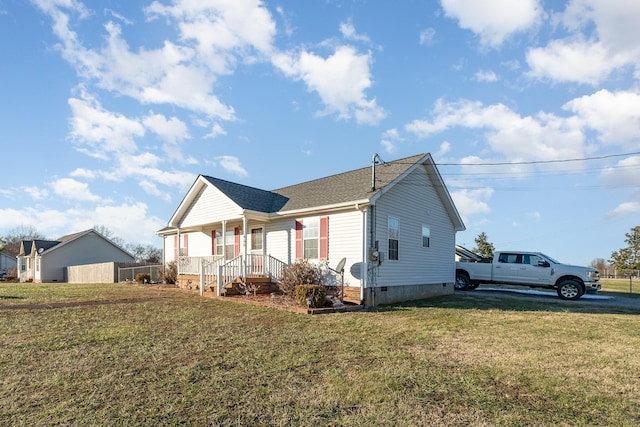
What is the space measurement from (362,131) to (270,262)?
6.83 metres

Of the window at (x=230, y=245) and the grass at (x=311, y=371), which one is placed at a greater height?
the window at (x=230, y=245)

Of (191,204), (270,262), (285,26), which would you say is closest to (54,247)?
(191,204)

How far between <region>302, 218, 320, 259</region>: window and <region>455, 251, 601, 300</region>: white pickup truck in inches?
356

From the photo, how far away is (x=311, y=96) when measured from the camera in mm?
14438

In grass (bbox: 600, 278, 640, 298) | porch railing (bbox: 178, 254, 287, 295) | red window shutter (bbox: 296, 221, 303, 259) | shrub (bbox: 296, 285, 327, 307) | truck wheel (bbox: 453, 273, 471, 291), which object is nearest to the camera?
shrub (bbox: 296, 285, 327, 307)

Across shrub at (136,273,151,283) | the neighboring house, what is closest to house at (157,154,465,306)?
shrub at (136,273,151,283)

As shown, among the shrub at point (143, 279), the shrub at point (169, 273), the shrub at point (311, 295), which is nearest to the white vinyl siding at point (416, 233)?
the shrub at point (311, 295)

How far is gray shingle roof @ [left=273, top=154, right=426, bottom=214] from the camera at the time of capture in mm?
12868

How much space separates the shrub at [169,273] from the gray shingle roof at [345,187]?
7.63 m

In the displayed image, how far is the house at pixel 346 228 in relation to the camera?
1242 cm

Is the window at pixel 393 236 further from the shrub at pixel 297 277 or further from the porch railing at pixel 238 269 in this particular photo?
the porch railing at pixel 238 269

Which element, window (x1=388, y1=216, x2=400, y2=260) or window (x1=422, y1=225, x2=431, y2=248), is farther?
window (x1=422, y1=225, x2=431, y2=248)

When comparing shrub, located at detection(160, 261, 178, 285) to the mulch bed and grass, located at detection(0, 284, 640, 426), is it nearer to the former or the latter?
the mulch bed

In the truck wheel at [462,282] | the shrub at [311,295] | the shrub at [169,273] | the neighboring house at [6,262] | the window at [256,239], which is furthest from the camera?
the neighboring house at [6,262]
